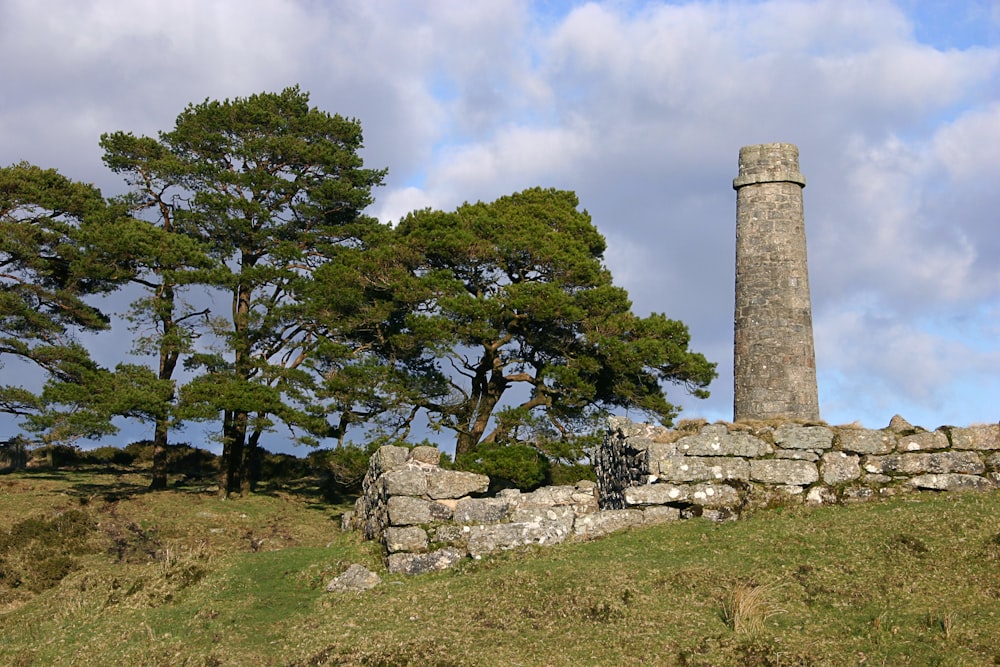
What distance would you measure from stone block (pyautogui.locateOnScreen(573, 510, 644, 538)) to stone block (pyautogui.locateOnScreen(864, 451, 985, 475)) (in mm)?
4447

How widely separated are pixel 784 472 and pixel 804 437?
2.68 feet

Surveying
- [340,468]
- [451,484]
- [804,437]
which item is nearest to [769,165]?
[804,437]

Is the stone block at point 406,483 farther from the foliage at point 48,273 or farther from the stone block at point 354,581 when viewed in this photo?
the foliage at point 48,273

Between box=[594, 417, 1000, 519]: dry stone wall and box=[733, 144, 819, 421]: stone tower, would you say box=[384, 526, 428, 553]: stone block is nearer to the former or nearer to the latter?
box=[594, 417, 1000, 519]: dry stone wall

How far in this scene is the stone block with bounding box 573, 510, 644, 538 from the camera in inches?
694

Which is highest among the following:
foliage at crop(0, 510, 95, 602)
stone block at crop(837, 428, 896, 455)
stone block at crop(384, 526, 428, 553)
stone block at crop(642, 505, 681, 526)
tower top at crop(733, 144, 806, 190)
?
tower top at crop(733, 144, 806, 190)

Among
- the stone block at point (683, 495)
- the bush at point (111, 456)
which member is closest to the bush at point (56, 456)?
the bush at point (111, 456)

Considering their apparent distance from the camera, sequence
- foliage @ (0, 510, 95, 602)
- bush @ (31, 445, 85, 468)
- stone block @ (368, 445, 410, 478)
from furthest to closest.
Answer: bush @ (31, 445, 85, 468)
foliage @ (0, 510, 95, 602)
stone block @ (368, 445, 410, 478)

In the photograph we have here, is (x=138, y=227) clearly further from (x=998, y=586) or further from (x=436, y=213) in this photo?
(x=998, y=586)

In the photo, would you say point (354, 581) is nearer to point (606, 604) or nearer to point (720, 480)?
point (606, 604)

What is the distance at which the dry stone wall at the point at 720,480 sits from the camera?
17.9 m

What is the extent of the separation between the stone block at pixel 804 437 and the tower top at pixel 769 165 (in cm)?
675

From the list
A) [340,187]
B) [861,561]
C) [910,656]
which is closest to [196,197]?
[340,187]

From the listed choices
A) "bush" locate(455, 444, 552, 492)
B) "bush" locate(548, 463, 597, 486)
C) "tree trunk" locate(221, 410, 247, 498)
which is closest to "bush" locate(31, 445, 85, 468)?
"tree trunk" locate(221, 410, 247, 498)
